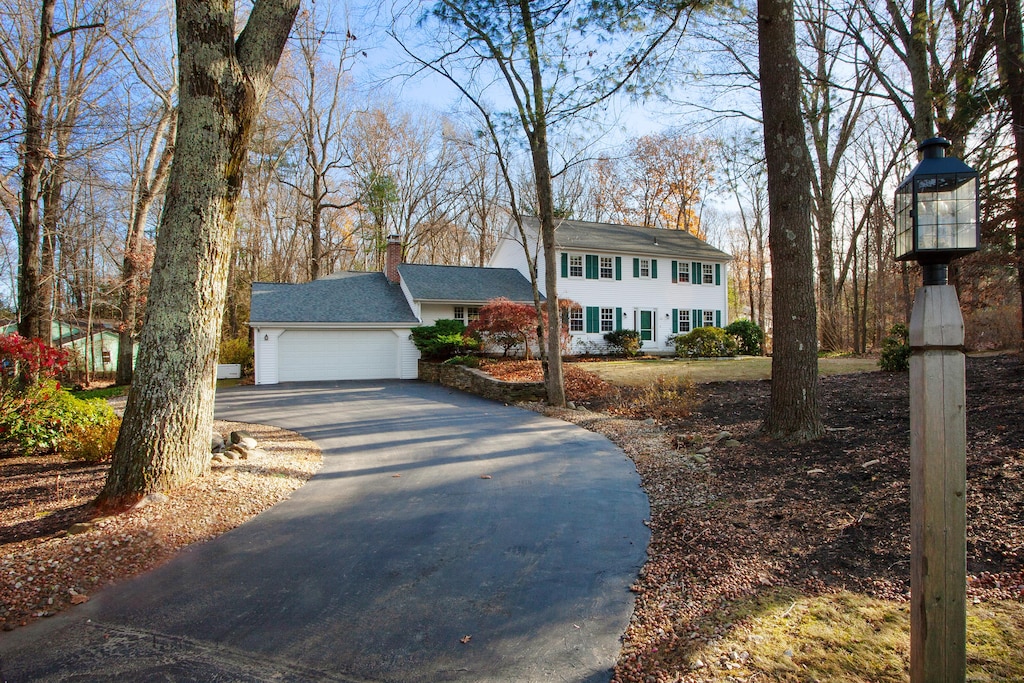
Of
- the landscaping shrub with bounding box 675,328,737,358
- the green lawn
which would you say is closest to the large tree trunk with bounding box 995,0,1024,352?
the green lawn

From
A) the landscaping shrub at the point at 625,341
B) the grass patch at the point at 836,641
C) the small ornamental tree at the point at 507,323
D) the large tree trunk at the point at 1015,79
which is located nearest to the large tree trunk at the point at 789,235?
the large tree trunk at the point at 1015,79

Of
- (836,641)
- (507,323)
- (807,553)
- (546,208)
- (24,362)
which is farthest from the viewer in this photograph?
(507,323)

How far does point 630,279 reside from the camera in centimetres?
2388

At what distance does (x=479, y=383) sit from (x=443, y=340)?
4530 mm

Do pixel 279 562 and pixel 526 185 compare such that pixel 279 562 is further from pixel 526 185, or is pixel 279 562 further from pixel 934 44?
pixel 526 185

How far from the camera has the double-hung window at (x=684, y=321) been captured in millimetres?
24719

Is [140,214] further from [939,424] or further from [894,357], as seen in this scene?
[894,357]

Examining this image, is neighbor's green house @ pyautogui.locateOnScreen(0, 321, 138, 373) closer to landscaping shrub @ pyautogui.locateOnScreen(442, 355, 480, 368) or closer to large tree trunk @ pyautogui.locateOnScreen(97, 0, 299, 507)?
landscaping shrub @ pyautogui.locateOnScreen(442, 355, 480, 368)

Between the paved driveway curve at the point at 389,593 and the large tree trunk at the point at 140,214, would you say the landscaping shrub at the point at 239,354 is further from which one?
the paved driveway curve at the point at 389,593

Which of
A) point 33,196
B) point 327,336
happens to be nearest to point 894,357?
point 327,336

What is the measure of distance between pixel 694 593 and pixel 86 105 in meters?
16.2

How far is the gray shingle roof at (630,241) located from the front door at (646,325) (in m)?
2.64

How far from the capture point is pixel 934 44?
9352 millimetres

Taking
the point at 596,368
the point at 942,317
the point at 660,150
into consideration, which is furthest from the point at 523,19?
the point at 660,150
